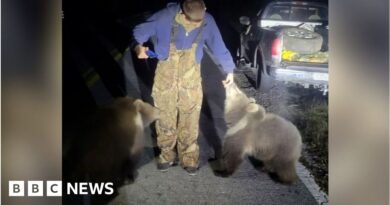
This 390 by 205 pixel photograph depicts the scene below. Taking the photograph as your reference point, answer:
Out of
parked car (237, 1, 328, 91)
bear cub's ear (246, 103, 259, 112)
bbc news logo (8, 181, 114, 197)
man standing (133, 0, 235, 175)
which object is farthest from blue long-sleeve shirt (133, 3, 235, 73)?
bbc news logo (8, 181, 114, 197)

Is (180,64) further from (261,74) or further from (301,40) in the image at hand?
(301,40)

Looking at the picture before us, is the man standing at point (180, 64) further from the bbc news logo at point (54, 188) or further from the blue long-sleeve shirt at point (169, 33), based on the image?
the bbc news logo at point (54, 188)

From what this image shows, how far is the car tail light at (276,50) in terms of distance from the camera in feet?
9.91

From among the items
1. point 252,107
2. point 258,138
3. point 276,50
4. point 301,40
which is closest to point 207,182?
point 258,138

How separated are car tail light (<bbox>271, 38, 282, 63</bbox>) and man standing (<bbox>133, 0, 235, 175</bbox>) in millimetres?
232

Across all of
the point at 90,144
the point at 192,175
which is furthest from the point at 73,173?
the point at 192,175

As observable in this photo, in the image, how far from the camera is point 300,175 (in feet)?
10.1

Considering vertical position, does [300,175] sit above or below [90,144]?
below

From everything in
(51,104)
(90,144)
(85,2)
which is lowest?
(90,144)

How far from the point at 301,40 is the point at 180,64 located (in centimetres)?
68

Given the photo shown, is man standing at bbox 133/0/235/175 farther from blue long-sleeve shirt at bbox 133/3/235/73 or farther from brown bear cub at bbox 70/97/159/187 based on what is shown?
brown bear cub at bbox 70/97/159/187

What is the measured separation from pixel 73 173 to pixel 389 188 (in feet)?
5.80

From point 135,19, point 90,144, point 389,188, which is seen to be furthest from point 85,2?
point 389,188

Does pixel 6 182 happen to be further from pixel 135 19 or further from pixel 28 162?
pixel 135 19
